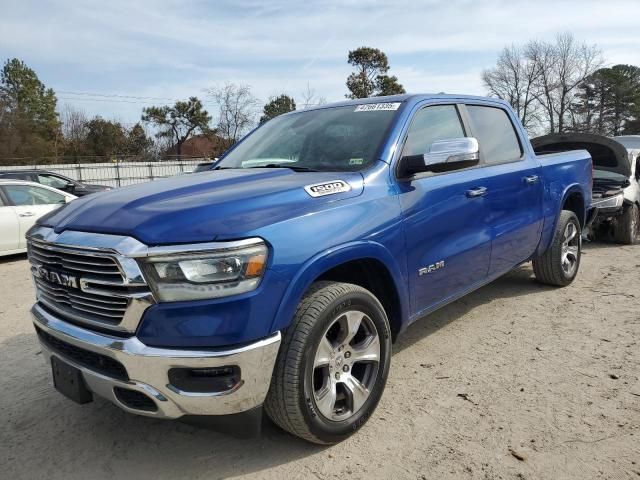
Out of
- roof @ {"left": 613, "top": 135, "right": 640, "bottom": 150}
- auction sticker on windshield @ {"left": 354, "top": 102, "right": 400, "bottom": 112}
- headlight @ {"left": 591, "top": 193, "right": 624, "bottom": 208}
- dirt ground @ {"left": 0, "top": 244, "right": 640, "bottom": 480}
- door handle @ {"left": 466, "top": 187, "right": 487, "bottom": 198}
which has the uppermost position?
auction sticker on windshield @ {"left": 354, "top": 102, "right": 400, "bottom": 112}

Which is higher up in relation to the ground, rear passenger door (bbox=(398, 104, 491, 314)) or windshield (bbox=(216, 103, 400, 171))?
windshield (bbox=(216, 103, 400, 171))

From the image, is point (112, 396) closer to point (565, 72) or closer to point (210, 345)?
point (210, 345)

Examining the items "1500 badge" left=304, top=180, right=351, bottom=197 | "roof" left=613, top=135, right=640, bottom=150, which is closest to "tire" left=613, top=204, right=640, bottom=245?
"roof" left=613, top=135, right=640, bottom=150

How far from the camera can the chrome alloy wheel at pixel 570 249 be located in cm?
518

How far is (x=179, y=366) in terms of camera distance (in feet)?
6.92

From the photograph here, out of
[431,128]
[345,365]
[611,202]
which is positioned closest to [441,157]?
[431,128]

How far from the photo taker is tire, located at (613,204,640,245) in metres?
7.68

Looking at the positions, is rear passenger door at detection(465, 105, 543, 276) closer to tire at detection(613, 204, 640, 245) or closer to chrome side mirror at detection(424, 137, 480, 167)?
chrome side mirror at detection(424, 137, 480, 167)

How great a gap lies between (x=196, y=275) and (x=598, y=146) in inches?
308

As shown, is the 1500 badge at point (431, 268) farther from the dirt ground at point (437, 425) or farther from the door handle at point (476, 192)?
the dirt ground at point (437, 425)

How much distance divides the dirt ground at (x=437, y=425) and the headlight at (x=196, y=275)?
98 centimetres

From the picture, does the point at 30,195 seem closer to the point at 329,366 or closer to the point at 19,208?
the point at 19,208

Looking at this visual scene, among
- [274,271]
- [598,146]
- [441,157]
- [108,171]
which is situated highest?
[108,171]

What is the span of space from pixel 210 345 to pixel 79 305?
744 mm
